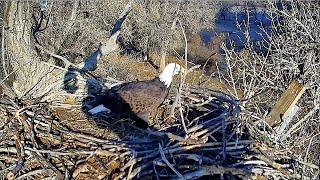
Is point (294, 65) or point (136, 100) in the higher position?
point (136, 100)

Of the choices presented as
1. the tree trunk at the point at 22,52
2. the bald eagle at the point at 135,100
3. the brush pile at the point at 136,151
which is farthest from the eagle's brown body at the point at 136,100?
the tree trunk at the point at 22,52

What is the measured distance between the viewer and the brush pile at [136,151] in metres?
2.73

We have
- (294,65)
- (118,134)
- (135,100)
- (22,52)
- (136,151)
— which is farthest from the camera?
(294,65)

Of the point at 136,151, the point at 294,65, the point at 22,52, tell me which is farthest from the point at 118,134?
the point at 294,65

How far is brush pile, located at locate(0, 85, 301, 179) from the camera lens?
2.73 m

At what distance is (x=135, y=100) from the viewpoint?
11.7 feet

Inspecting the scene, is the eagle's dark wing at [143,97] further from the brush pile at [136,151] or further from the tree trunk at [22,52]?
the tree trunk at [22,52]

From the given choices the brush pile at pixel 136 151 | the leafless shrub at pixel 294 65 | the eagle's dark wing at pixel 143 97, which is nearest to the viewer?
the brush pile at pixel 136 151

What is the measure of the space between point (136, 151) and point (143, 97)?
789mm

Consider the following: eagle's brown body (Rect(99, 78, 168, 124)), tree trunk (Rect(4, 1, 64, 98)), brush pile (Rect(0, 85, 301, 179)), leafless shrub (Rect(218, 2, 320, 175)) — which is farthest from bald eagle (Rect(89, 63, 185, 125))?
leafless shrub (Rect(218, 2, 320, 175))

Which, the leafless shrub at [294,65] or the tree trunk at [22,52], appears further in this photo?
the leafless shrub at [294,65]

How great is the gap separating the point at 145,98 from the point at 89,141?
26.7 inches

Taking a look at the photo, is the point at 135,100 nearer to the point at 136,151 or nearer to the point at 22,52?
the point at 136,151

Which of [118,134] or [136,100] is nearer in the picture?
[118,134]
